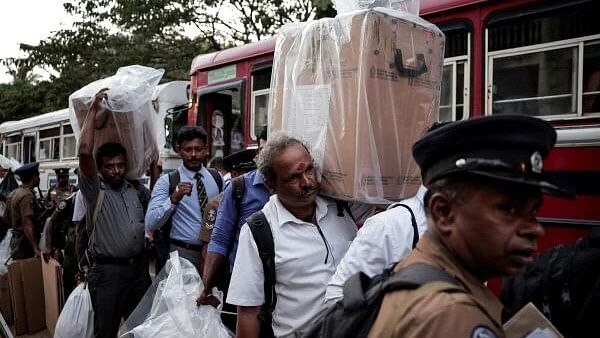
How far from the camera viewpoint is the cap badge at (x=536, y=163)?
3.88 ft

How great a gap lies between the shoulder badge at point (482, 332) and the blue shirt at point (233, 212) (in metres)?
1.99

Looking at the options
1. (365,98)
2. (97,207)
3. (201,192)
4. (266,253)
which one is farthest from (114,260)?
(365,98)

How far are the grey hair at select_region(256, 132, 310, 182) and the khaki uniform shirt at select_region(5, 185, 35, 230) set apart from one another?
4.15m

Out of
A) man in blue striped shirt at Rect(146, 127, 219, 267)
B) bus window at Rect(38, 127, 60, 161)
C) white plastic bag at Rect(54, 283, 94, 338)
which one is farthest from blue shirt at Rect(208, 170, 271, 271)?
bus window at Rect(38, 127, 60, 161)

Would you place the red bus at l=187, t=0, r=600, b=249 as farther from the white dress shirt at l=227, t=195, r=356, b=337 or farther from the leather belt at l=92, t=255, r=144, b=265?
the leather belt at l=92, t=255, r=144, b=265

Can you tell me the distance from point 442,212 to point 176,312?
225cm

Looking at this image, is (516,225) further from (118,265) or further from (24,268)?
(24,268)

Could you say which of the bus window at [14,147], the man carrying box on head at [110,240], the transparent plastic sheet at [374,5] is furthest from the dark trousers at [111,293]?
the bus window at [14,147]

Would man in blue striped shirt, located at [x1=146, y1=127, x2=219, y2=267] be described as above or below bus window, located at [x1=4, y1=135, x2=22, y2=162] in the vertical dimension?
below

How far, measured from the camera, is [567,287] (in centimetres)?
160

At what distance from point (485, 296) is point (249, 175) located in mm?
1933

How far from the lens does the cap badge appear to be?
3.88ft

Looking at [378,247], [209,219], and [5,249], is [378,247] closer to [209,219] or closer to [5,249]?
[209,219]

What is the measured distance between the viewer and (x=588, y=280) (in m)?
1.56
